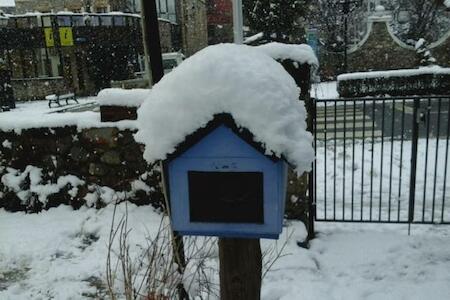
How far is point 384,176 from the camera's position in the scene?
6.62 m

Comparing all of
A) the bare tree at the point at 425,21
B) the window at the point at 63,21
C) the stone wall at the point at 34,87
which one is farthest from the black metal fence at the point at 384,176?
the window at the point at 63,21

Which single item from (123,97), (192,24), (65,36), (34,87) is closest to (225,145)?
(123,97)

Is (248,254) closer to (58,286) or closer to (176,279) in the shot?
(176,279)

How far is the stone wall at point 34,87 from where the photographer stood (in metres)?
25.4

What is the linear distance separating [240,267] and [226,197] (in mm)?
306

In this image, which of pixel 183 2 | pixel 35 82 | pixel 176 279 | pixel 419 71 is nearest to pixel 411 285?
pixel 176 279

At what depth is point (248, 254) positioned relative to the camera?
1795 millimetres

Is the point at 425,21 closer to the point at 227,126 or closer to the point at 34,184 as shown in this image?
the point at 34,184

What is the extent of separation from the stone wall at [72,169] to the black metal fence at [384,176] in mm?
2094

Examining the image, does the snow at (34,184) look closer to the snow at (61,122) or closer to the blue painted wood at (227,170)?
the snow at (61,122)

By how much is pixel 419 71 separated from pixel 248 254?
17.3 metres

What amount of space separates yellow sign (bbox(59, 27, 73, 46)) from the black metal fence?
20601 mm

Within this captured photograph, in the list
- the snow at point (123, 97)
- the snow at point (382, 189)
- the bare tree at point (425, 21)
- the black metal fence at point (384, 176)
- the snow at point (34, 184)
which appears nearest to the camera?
the black metal fence at point (384, 176)

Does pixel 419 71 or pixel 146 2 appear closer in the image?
pixel 146 2
